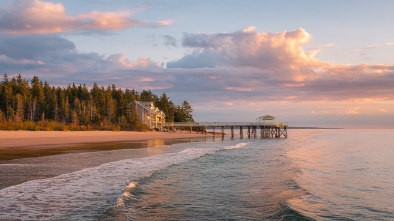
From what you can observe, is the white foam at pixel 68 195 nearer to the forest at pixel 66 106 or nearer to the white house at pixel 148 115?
the forest at pixel 66 106

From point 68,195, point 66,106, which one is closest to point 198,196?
point 68,195

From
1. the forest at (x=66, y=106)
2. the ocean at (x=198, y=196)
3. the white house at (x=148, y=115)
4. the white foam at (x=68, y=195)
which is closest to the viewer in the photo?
the white foam at (x=68, y=195)

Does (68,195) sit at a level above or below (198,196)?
above

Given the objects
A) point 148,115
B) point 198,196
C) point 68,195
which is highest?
point 148,115

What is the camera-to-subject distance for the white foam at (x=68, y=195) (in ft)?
32.3

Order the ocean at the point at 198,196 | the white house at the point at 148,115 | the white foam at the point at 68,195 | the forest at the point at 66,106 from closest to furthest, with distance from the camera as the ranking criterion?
the white foam at the point at 68,195, the ocean at the point at 198,196, the forest at the point at 66,106, the white house at the point at 148,115

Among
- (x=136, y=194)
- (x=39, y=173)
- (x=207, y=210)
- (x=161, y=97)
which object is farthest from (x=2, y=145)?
(x=161, y=97)

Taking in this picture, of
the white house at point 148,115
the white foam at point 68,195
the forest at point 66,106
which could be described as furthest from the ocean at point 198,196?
the white house at point 148,115

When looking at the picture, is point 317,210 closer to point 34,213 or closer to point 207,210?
point 207,210

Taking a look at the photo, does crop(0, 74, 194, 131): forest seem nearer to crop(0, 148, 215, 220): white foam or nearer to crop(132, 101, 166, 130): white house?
crop(132, 101, 166, 130): white house

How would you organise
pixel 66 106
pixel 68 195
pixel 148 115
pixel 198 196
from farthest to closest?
pixel 148 115 < pixel 66 106 < pixel 198 196 < pixel 68 195

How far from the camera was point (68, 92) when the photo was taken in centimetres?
9706

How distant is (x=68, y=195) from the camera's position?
1230cm

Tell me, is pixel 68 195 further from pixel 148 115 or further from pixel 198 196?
pixel 148 115
